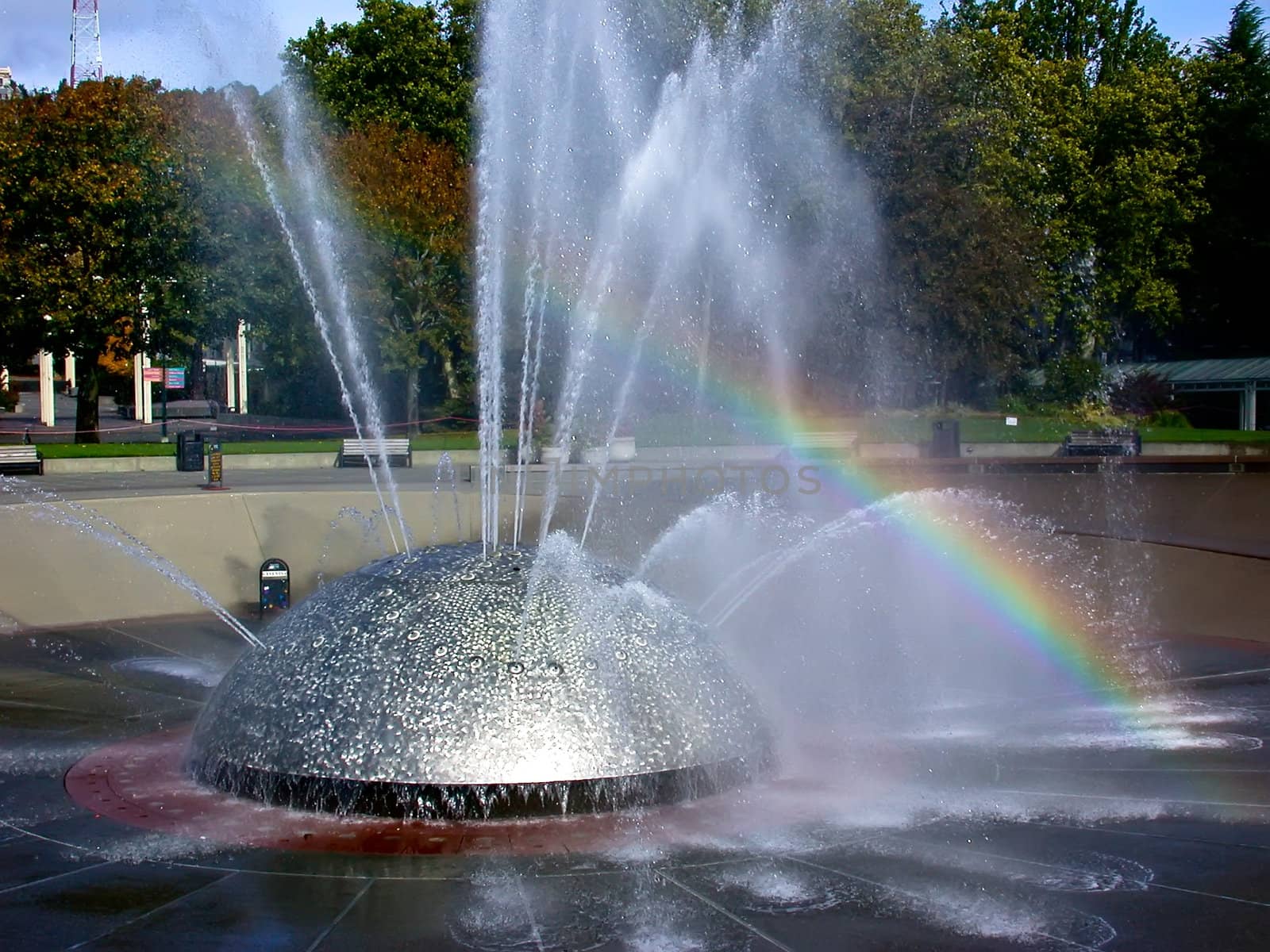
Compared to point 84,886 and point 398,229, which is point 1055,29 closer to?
point 398,229

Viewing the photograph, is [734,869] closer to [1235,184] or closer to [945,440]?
[945,440]

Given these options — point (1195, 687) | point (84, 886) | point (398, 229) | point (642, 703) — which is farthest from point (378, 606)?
point (398, 229)

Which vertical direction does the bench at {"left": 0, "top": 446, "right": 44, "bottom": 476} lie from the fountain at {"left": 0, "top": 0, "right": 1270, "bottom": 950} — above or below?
above

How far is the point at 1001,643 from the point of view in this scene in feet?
38.4

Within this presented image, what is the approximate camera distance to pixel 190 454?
2559 centimetres

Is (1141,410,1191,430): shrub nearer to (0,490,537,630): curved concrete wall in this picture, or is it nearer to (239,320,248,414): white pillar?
(0,490,537,630): curved concrete wall

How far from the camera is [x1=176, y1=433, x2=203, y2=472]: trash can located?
998 inches

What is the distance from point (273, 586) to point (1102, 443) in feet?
70.8

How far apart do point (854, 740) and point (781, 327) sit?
25.8 metres

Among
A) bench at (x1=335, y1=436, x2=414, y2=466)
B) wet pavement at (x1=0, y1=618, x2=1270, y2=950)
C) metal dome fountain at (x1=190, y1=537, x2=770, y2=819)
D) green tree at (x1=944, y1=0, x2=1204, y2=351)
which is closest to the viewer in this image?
wet pavement at (x1=0, y1=618, x2=1270, y2=950)

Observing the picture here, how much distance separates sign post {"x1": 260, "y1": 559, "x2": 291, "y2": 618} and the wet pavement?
474 cm

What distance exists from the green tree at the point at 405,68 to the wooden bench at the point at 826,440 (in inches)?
846

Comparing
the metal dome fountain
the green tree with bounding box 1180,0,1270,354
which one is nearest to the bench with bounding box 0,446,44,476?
the metal dome fountain

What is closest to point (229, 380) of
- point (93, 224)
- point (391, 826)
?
point (93, 224)
